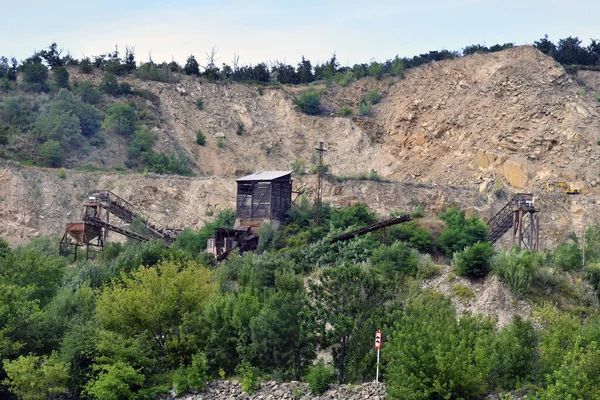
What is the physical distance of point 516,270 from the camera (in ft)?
171

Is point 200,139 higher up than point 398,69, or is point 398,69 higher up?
point 398,69

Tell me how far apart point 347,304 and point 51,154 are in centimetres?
4652

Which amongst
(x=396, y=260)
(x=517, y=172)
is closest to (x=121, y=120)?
(x=517, y=172)

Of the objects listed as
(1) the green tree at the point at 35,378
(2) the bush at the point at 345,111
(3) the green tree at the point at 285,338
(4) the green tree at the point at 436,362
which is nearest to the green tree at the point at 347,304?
(3) the green tree at the point at 285,338

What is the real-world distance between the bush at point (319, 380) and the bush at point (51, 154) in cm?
4820

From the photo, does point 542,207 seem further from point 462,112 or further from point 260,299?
point 260,299

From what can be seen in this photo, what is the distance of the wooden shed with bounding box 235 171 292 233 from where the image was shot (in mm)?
68812

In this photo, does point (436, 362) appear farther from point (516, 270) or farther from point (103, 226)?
point (103, 226)

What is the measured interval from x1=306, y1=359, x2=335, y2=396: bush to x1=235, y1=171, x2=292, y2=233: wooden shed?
29105 mm

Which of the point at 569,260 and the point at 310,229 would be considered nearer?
the point at 569,260

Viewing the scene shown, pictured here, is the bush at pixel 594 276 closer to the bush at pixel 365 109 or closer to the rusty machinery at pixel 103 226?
the rusty machinery at pixel 103 226

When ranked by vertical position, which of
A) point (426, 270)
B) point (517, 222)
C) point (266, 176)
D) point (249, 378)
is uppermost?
point (266, 176)

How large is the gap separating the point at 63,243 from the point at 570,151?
3722cm

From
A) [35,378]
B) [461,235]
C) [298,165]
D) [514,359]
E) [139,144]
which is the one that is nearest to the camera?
[514,359]
